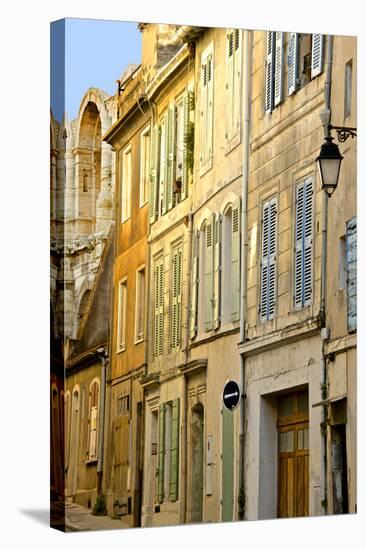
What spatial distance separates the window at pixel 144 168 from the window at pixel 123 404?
167 centimetres

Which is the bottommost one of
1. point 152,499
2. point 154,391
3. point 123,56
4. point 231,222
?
point 152,499

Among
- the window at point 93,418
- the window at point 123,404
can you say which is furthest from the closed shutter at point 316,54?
the window at point 93,418

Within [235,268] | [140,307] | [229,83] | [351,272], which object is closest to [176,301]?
[140,307]

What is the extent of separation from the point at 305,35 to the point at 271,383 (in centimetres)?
310

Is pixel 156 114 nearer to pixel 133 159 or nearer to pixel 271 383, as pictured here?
pixel 133 159

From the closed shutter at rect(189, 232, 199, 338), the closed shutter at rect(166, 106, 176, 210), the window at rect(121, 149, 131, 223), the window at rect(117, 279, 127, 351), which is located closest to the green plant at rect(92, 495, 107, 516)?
the window at rect(117, 279, 127, 351)

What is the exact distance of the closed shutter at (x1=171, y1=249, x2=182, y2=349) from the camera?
15.4 meters

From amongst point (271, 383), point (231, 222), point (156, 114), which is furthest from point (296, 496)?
point (156, 114)

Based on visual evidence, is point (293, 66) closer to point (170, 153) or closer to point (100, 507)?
point (170, 153)

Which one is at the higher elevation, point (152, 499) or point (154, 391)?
point (154, 391)

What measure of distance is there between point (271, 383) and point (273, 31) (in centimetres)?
311

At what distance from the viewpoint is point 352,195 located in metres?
15.7

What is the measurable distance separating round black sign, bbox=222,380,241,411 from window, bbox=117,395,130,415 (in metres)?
0.95

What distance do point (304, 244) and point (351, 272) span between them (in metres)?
0.48
